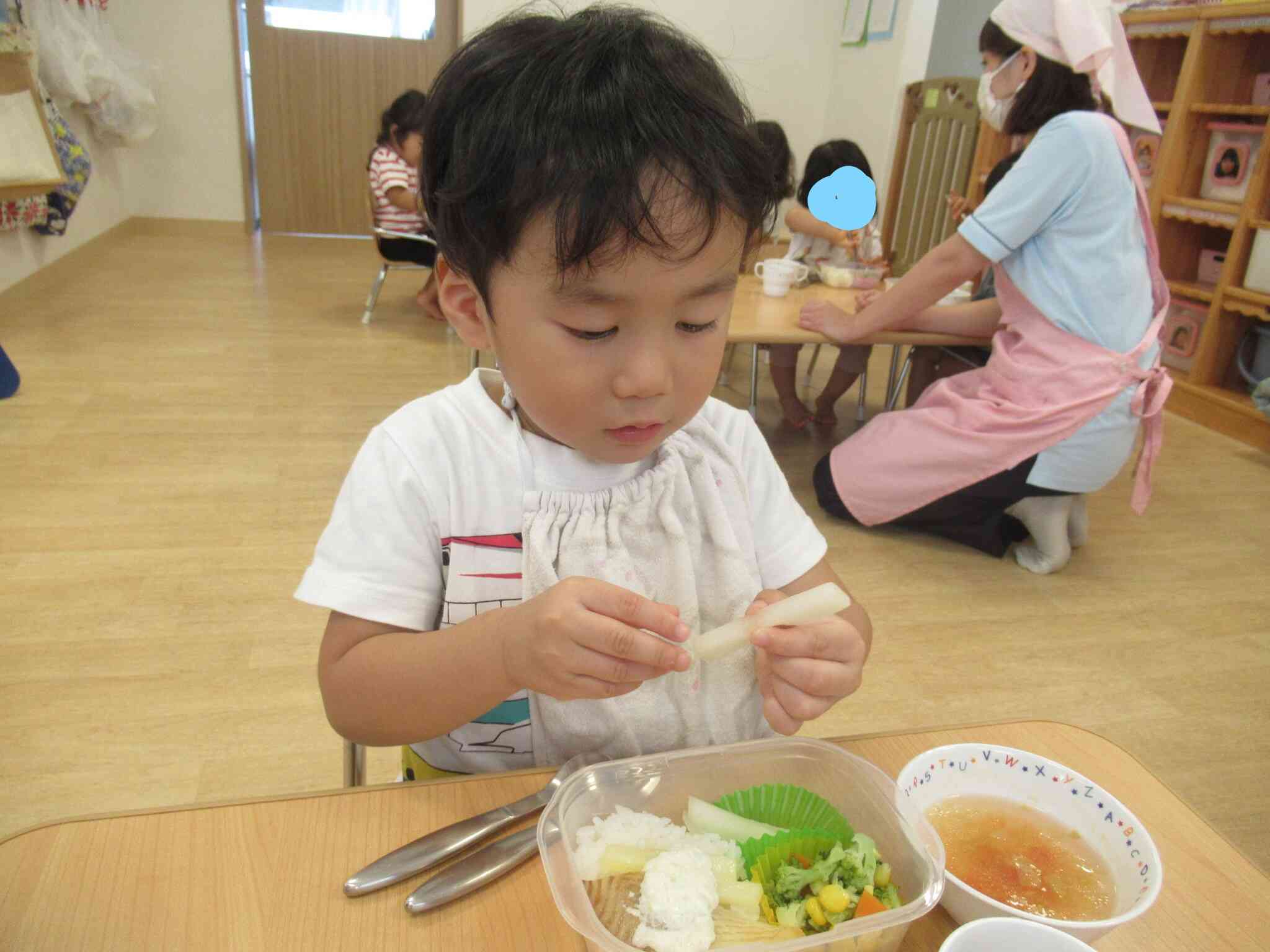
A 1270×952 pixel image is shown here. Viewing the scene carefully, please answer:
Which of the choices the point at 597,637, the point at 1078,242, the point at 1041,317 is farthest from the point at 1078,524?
the point at 597,637

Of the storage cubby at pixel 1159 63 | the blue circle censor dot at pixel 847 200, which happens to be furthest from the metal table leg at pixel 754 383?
the storage cubby at pixel 1159 63

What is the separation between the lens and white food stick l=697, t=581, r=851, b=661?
23.5 inches

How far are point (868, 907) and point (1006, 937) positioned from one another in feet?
0.24

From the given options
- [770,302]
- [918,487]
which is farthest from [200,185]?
[918,487]

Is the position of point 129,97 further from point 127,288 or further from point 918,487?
point 918,487

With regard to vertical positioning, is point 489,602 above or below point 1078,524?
above

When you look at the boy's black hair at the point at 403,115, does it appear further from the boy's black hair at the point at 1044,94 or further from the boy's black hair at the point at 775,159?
the boy's black hair at the point at 775,159

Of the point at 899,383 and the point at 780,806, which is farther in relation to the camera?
the point at 899,383

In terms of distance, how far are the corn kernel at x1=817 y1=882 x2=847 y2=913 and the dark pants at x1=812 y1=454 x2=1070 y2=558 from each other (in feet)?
6.57

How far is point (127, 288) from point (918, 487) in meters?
4.22

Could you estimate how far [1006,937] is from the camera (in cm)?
47

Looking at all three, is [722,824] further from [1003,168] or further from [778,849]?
[1003,168]

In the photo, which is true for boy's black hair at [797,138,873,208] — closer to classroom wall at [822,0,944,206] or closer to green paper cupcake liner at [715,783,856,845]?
classroom wall at [822,0,944,206]

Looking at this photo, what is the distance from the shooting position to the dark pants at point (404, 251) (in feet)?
14.2
